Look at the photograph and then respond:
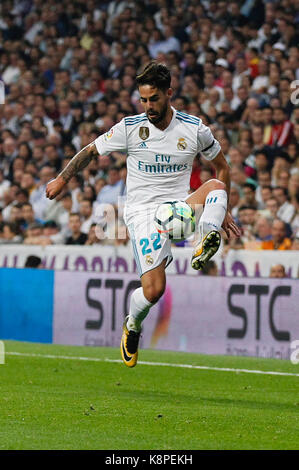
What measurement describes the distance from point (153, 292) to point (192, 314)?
15.9 feet

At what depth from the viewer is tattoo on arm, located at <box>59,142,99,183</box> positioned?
29.3 ft

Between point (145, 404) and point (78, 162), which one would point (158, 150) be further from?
point (145, 404)

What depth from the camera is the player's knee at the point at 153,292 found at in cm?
880

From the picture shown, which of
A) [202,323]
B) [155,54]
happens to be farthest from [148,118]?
[155,54]

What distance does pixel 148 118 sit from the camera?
355 inches

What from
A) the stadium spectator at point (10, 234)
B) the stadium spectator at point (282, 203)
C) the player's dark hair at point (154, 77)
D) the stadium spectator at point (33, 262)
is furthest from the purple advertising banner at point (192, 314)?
the player's dark hair at point (154, 77)

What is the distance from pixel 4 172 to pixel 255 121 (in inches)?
263

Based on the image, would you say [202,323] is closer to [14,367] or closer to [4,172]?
[14,367]

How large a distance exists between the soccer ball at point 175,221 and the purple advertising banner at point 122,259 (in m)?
4.28

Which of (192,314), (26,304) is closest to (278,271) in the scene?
(192,314)

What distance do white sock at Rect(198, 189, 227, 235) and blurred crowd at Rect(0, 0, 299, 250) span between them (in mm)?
4907

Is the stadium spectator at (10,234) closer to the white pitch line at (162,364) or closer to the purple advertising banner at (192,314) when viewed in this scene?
the purple advertising banner at (192,314)

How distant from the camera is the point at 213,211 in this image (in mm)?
8656

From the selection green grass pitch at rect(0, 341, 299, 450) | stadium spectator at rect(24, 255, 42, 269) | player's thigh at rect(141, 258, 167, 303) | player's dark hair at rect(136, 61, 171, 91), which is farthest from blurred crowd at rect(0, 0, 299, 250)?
player's dark hair at rect(136, 61, 171, 91)
